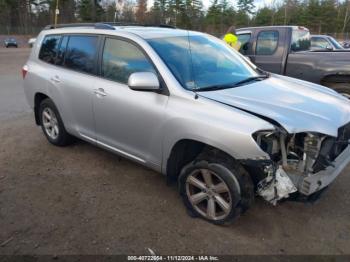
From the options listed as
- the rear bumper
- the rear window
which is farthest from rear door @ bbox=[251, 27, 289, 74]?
the rear bumper

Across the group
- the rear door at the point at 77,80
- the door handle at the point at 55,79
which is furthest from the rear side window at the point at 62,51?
the door handle at the point at 55,79

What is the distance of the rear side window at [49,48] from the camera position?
5102 mm

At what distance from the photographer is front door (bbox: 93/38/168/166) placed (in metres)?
3.65

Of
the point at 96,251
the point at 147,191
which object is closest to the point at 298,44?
the point at 147,191

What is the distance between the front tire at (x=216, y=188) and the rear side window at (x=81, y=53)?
6.15ft

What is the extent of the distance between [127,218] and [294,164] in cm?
169

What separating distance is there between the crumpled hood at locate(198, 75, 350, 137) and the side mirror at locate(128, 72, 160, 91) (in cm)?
47

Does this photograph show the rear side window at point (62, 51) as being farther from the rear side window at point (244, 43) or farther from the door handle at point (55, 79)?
the rear side window at point (244, 43)

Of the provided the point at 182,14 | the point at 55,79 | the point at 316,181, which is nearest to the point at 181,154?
the point at 316,181

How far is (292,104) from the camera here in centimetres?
340

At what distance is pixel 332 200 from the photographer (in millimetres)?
3912

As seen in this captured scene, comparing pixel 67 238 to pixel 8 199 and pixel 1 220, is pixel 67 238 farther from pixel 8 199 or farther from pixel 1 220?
pixel 8 199

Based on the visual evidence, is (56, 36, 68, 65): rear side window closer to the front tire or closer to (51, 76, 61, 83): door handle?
(51, 76, 61, 83): door handle

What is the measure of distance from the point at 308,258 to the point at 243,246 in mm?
543
